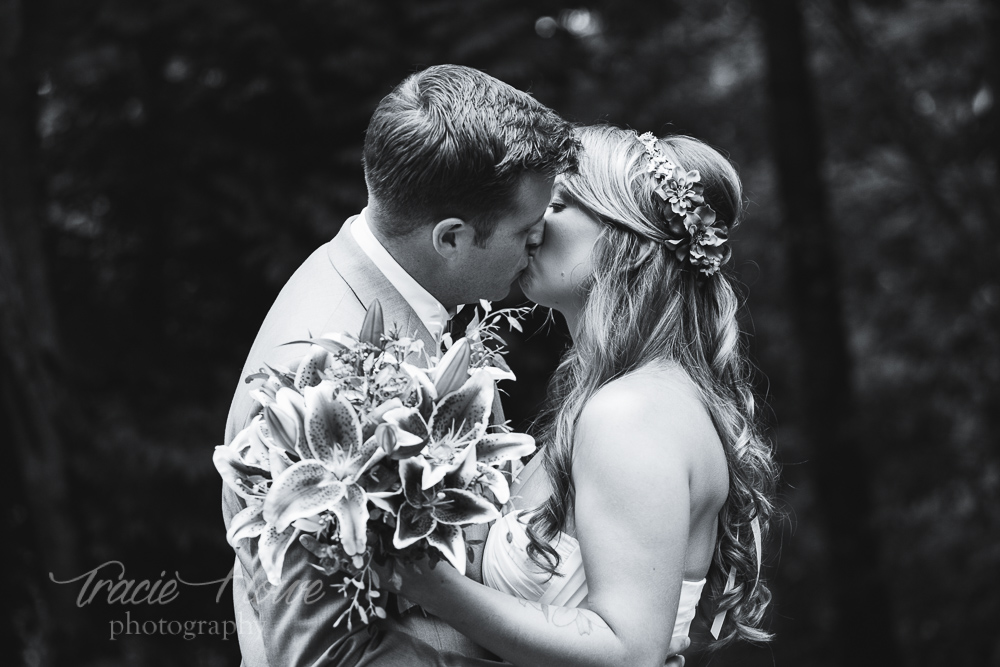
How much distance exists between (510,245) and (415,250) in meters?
0.28

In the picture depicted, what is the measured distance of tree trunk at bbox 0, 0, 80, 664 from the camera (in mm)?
5473

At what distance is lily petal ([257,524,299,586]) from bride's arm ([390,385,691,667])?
36cm

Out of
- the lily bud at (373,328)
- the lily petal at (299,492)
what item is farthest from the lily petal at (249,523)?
the lily bud at (373,328)

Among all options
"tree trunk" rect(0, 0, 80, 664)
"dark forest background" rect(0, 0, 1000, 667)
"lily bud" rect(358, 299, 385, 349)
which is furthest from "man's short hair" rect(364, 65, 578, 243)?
"tree trunk" rect(0, 0, 80, 664)

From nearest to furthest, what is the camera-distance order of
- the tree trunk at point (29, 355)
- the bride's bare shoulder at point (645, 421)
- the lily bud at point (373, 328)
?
the lily bud at point (373, 328)
the bride's bare shoulder at point (645, 421)
the tree trunk at point (29, 355)

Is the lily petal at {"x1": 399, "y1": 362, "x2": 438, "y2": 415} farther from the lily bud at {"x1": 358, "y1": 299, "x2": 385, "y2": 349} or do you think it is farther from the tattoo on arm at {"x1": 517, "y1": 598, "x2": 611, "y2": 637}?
the tattoo on arm at {"x1": 517, "y1": 598, "x2": 611, "y2": 637}

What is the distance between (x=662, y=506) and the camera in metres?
2.53

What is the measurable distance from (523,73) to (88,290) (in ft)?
10.3

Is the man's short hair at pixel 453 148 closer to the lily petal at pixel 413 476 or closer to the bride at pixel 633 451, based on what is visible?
the bride at pixel 633 451

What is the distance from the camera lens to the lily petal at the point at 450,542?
86.1 inches

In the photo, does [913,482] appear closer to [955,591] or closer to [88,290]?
[955,591]

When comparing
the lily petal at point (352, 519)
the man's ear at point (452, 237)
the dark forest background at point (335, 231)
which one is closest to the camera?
the lily petal at point (352, 519)

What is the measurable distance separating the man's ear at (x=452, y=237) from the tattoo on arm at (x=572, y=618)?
1.02 meters

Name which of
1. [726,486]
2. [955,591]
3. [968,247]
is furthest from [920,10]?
[726,486]
